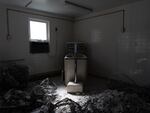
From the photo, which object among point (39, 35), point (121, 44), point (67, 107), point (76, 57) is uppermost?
point (39, 35)

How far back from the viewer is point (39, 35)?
457 centimetres

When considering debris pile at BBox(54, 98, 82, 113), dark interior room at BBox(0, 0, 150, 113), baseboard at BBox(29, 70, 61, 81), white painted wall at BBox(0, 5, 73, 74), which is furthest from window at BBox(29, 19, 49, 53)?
debris pile at BBox(54, 98, 82, 113)

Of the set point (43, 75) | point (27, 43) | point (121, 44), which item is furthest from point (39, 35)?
point (121, 44)

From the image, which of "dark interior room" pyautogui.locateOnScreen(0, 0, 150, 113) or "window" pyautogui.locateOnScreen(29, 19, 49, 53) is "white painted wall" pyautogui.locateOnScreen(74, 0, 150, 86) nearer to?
"dark interior room" pyautogui.locateOnScreen(0, 0, 150, 113)

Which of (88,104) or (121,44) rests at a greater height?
(121,44)

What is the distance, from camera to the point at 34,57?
4.40 m

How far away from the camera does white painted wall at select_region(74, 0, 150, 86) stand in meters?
3.44

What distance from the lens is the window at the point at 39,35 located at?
434 centimetres

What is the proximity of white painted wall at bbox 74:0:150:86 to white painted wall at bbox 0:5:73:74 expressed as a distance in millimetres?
880

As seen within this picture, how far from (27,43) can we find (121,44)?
305 centimetres

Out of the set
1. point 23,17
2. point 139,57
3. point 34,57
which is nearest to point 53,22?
point 23,17

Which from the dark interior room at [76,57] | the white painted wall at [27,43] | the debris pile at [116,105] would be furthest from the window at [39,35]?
the debris pile at [116,105]

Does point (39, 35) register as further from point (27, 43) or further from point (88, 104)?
point (88, 104)

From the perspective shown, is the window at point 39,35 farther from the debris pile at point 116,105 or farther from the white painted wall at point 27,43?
the debris pile at point 116,105
